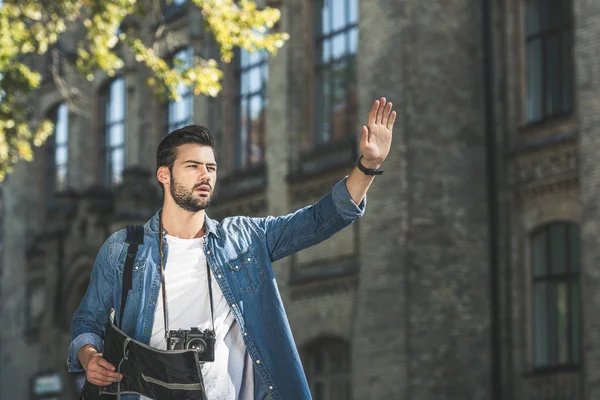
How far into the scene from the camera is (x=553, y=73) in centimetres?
1953

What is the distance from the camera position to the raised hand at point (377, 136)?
5184 millimetres

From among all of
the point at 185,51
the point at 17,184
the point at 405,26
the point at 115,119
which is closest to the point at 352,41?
the point at 405,26

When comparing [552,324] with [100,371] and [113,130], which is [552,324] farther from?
[113,130]

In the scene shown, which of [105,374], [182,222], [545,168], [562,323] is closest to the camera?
[105,374]

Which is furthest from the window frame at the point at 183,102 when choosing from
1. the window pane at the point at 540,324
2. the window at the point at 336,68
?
the window pane at the point at 540,324

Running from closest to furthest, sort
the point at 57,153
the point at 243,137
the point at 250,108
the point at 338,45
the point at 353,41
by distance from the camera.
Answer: the point at 353,41, the point at 338,45, the point at 250,108, the point at 243,137, the point at 57,153

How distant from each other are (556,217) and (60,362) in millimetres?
15790

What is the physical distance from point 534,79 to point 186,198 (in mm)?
15166

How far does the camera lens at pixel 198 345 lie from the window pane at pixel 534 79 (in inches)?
598

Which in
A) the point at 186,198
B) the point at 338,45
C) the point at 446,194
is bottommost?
the point at 186,198

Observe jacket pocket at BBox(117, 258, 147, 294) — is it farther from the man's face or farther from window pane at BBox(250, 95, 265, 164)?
window pane at BBox(250, 95, 265, 164)

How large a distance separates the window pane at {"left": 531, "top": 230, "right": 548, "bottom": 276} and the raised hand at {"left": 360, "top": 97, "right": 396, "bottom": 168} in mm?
14471

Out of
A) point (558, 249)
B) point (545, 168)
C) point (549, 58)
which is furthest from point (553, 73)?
point (558, 249)

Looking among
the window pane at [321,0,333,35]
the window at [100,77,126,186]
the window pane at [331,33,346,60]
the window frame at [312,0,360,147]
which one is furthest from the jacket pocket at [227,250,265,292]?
the window at [100,77,126,186]
